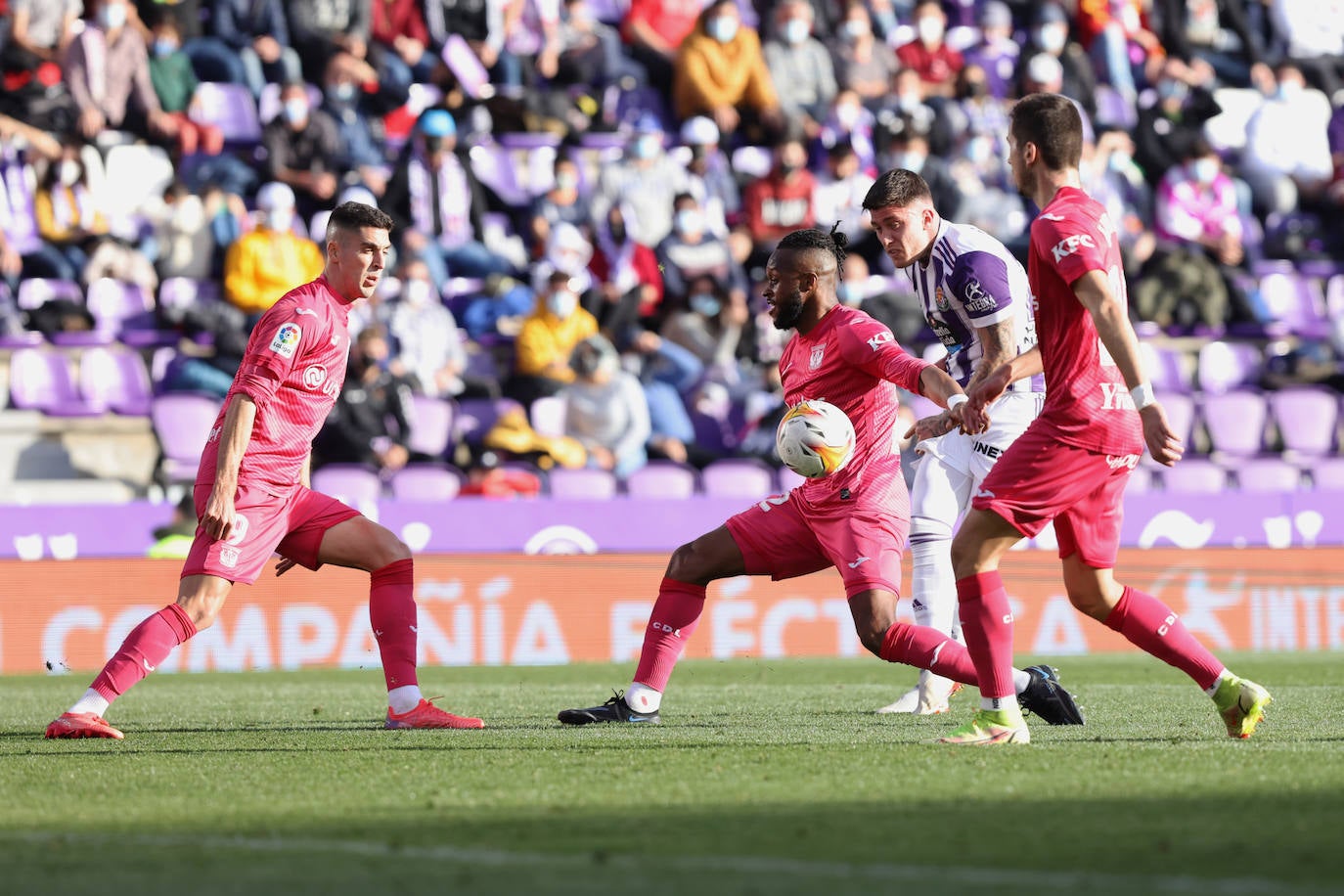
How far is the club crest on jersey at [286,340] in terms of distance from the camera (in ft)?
25.2

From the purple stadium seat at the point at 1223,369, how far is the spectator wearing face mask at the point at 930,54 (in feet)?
14.7

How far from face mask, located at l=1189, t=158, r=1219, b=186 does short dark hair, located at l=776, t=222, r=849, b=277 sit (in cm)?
1390

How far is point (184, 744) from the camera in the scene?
7395 millimetres

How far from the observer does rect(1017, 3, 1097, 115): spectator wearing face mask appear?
21.7 m

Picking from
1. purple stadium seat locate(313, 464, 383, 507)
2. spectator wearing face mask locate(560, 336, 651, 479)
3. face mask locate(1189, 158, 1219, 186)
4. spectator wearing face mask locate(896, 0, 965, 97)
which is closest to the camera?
purple stadium seat locate(313, 464, 383, 507)

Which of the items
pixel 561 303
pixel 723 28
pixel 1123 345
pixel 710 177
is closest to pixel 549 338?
pixel 561 303

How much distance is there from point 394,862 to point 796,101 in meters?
17.1

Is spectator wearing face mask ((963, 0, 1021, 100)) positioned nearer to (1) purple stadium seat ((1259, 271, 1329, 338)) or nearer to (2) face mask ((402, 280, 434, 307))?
(1) purple stadium seat ((1259, 271, 1329, 338))

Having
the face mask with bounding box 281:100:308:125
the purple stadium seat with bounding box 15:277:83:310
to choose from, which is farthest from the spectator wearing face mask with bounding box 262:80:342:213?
the purple stadium seat with bounding box 15:277:83:310

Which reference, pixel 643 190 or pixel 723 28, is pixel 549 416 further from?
pixel 723 28

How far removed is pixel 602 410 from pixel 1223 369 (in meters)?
6.54

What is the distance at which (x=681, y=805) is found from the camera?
209 inches

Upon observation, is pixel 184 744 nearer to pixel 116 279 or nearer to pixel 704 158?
pixel 116 279

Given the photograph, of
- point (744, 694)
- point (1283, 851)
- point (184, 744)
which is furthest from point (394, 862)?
point (744, 694)
